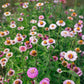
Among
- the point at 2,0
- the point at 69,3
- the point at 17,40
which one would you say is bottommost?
the point at 69,3

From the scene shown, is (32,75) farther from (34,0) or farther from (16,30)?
(34,0)

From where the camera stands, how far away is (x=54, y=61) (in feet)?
4.54

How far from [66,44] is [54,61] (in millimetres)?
398

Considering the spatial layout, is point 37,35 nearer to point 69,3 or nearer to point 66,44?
point 66,44

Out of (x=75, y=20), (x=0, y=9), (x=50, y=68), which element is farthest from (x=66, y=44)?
(x=0, y=9)

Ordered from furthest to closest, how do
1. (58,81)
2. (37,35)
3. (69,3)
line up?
(69,3)
(37,35)
(58,81)

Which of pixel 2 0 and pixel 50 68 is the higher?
pixel 2 0

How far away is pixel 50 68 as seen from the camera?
1335mm

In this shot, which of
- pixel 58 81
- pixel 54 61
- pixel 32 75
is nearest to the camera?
pixel 32 75

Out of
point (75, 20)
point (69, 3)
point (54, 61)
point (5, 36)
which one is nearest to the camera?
point (54, 61)

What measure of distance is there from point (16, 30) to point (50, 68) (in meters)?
0.91

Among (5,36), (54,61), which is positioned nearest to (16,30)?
(5,36)

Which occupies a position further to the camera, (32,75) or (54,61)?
(54,61)

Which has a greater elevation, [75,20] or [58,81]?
[75,20]
